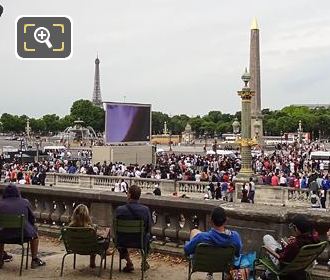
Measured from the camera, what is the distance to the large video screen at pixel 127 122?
51.2 metres

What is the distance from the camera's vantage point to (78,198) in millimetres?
10305

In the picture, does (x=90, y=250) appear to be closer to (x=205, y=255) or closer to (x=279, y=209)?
(x=205, y=255)

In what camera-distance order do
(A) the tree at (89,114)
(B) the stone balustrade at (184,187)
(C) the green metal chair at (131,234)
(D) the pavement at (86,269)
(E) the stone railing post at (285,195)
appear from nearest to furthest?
1. (C) the green metal chair at (131,234)
2. (D) the pavement at (86,269)
3. (B) the stone balustrade at (184,187)
4. (E) the stone railing post at (285,195)
5. (A) the tree at (89,114)

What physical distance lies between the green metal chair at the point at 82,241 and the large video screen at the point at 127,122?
142 ft

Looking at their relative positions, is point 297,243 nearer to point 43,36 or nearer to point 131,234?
point 131,234

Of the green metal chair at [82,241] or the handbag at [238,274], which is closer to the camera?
the handbag at [238,274]

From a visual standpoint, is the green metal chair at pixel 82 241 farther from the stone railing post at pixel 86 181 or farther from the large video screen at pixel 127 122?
the large video screen at pixel 127 122

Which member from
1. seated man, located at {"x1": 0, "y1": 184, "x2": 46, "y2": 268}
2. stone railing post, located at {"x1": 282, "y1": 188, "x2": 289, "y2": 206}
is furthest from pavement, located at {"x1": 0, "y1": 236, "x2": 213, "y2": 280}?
stone railing post, located at {"x1": 282, "y1": 188, "x2": 289, "y2": 206}

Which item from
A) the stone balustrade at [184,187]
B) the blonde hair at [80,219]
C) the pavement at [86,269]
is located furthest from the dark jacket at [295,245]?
the stone balustrade at [184,187]

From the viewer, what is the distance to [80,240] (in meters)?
7.59

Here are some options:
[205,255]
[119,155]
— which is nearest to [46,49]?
[205,255]

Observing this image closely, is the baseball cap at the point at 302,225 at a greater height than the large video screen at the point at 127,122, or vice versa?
the large video screen at the point at 127,122

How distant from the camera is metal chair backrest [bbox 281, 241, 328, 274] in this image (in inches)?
237

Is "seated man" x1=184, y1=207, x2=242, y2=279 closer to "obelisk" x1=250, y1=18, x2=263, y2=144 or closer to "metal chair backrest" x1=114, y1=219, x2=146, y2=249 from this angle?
"metal chair backrest" x1=114, y1=219, x2=146, y2=249
